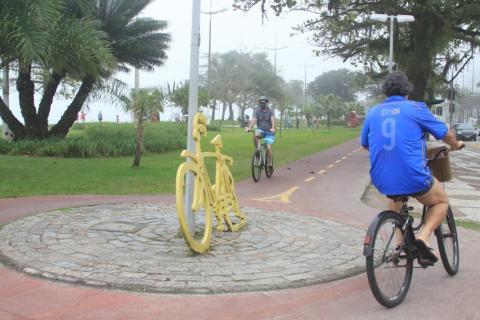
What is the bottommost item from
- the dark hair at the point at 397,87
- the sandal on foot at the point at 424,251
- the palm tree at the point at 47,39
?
the sandal on foot at the point at 424,251

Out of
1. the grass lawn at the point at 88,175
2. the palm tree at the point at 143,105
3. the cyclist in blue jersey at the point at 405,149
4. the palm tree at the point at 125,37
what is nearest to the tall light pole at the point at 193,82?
the cyclist in blue jersey at the point at 405,149

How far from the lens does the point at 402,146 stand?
4.42 meters

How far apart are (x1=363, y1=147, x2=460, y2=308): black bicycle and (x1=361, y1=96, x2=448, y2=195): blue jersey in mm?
234

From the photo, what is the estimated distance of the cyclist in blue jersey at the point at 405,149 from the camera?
14.6 feet

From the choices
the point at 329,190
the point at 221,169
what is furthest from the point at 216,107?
the point at 221,169

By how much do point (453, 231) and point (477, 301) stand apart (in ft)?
2.82

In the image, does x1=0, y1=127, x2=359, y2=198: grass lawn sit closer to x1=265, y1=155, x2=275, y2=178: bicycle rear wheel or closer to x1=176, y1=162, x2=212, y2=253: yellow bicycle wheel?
x1=265, y1=155, x2=275, y2=178: bicycle rear wheel

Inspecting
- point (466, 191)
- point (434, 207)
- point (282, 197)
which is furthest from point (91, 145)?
point (434, 207)

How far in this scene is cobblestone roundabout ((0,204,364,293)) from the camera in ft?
15.7

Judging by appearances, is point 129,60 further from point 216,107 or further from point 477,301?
point 216,107

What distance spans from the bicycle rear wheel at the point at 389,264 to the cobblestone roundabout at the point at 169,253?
70cm

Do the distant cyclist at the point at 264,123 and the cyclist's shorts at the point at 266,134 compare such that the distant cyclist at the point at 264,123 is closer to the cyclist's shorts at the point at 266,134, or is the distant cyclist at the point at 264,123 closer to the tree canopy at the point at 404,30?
the cyclist's shorts at the point at 266,134

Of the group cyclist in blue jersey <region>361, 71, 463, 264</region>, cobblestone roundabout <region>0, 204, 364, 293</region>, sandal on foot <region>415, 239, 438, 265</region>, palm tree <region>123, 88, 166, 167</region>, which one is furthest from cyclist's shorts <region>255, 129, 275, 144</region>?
sandal on foot <region>415, 239, 438, 265</region>

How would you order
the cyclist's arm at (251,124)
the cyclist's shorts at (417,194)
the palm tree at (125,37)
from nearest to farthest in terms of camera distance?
the cyclist's shorts at (417,194) < the cyclist's arm at (251,124) < the palm tree at (125,37)
